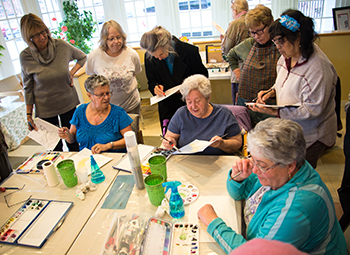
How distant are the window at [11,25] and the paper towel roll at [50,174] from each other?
5050 millimetres

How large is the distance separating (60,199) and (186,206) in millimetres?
790

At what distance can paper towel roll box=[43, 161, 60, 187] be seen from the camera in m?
1.62

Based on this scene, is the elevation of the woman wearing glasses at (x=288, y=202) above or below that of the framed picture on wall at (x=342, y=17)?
below

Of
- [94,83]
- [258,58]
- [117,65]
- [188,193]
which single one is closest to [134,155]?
[188,193]

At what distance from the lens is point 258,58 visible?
7.83 ft

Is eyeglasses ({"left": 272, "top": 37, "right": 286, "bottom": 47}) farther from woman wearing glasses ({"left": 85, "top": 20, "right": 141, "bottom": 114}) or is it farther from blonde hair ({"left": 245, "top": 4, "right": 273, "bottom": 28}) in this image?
woman wearing glasses ({"left": 85, "top": 20, "right": 141, "bottom": 114})

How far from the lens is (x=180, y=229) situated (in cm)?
124

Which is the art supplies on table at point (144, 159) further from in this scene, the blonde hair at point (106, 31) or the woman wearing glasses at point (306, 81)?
the blonde hair at point (106, 31)

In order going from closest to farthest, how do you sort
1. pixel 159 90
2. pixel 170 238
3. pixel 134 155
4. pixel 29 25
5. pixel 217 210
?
1. pixel 170 238
2. pixel 217 210
3. pixel 134 155
4. pixel 29 25
5. pixel 159 90

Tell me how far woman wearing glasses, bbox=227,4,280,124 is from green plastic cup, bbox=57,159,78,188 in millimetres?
1809

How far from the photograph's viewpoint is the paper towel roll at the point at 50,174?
1.62 meters

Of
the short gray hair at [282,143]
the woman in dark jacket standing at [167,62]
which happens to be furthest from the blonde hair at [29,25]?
the short gray hair at [282,143]

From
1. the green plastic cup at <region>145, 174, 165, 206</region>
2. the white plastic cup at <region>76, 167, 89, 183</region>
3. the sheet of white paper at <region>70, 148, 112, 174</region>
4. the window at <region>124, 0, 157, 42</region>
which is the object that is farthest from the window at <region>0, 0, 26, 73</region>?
the green plastic cup at <region>145, 174, 165, 206</region>

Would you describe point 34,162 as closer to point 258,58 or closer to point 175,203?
point 175,203
